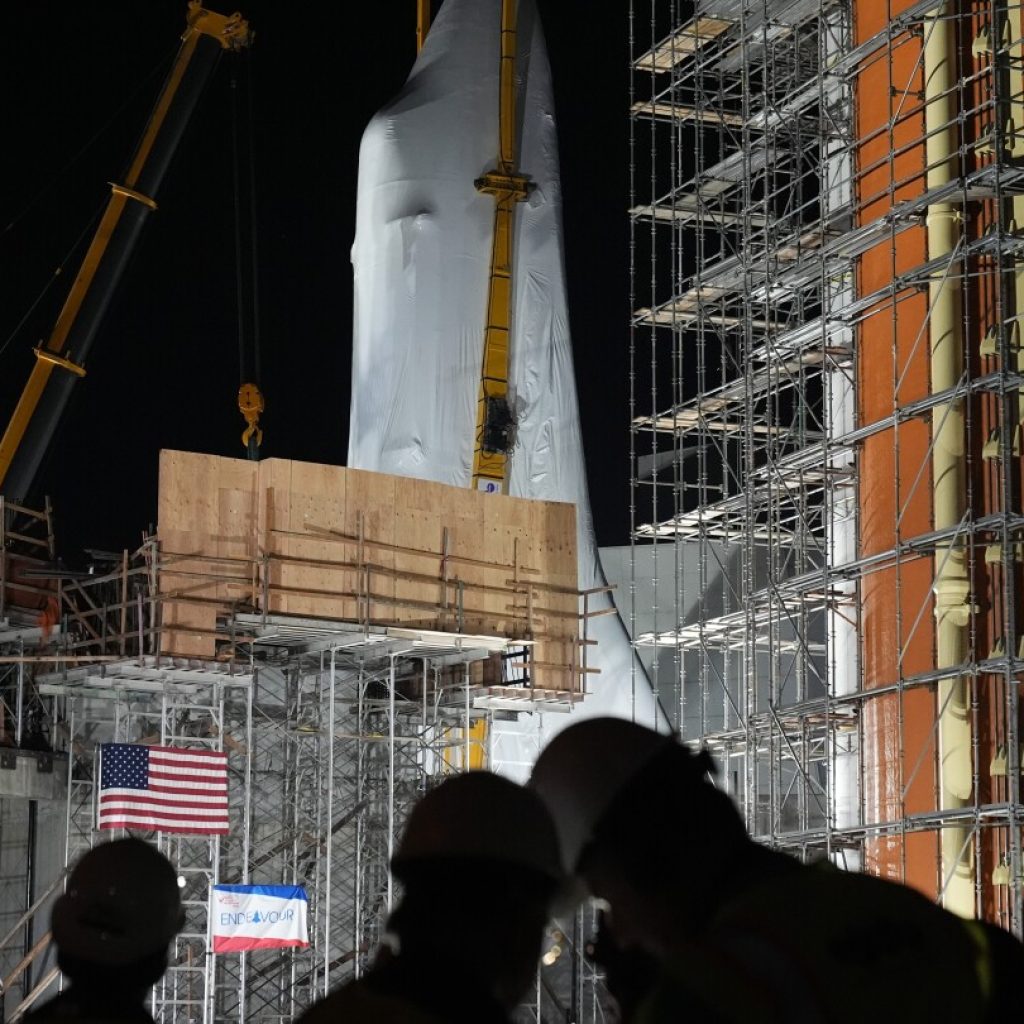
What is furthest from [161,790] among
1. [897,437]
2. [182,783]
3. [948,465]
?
[948,465]

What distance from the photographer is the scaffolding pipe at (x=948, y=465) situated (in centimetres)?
2267

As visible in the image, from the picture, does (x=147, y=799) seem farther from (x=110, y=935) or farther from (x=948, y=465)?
(x=110, y=935)

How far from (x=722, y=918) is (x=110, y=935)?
185 cm

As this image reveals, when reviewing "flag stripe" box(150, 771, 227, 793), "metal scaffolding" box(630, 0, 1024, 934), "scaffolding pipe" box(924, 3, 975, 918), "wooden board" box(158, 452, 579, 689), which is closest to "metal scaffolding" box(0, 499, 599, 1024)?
"wooden board" box(158, 452, 579, 689)

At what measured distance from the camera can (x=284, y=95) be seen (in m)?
51.9

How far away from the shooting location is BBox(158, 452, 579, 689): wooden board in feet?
100

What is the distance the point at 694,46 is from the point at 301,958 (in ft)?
54.2

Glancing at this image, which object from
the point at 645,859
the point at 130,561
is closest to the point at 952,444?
the point at 130,561

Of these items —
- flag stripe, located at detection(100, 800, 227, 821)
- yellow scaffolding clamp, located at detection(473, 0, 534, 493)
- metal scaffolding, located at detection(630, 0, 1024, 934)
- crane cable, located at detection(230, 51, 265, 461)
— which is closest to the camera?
metal scaffolding, located at detection(630, 0, 1024, 934)

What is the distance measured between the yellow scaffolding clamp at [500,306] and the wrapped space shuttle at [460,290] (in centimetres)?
20

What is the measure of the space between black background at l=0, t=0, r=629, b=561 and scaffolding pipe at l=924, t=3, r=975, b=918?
80.8ft

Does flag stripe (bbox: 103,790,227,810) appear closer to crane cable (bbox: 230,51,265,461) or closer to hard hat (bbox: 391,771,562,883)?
crane cable (bbox: 230,51,265,461)

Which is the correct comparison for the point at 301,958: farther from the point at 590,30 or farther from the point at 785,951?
the point at 785,951

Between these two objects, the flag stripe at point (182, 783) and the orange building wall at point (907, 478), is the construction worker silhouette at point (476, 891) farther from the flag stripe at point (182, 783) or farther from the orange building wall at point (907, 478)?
the flag stripe at point (182, 783)
